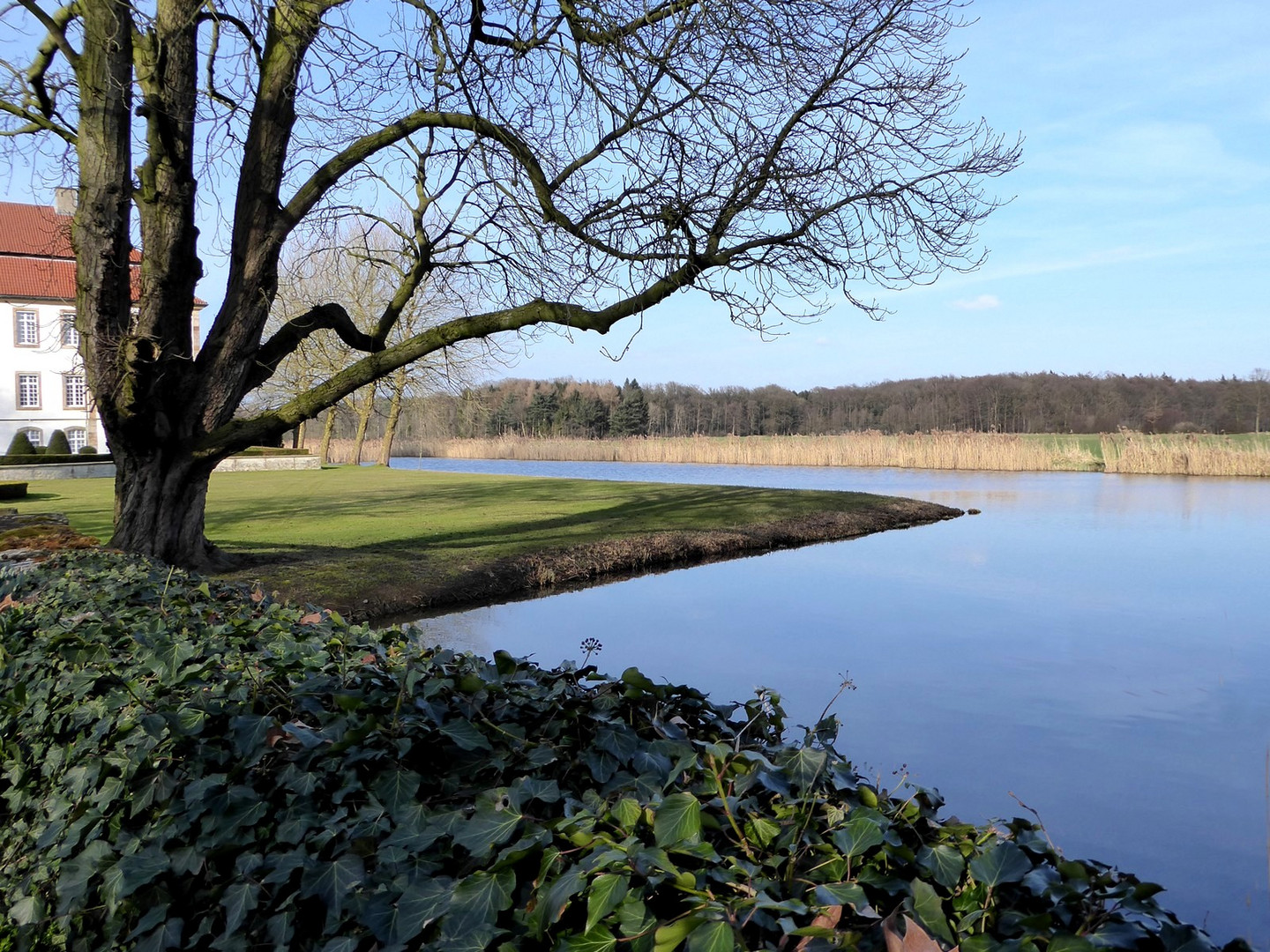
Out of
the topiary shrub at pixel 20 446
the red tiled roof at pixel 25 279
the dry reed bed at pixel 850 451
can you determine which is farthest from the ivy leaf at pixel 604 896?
the red tiled roof at pixel 25 279

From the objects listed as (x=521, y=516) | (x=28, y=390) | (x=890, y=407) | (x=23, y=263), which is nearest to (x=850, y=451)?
(x=521, y=516)

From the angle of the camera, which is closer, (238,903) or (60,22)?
(238,903)

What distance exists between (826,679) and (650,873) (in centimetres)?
534

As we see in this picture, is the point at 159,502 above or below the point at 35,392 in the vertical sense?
below

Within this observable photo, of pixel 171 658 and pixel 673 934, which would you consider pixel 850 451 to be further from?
pixel 673 934

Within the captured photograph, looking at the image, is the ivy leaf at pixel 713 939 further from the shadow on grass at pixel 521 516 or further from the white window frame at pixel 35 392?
the white window frame at pixel 35 392

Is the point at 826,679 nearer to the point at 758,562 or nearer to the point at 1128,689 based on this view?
the point at 1128,689

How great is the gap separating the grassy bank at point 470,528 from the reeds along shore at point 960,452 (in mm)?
10481

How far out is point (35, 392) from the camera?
36500 millimetres

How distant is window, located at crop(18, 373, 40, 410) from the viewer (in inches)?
1426

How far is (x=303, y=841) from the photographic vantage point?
6.52ft

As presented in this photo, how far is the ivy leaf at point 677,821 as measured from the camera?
1563 mm

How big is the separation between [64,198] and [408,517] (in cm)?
774

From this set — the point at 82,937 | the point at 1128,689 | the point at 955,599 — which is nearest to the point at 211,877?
the point at 82,937
